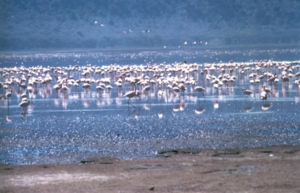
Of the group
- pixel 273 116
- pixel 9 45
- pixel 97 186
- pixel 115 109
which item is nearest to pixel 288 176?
pixel 97 186

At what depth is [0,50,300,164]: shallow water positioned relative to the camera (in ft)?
61.2

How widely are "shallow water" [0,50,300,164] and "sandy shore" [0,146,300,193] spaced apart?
1.03 meters

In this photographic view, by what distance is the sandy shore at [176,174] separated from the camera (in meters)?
13.7

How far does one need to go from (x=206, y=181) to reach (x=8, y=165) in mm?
5312

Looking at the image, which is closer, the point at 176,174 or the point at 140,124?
the point at 176,174

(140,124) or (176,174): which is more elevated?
(140,124)

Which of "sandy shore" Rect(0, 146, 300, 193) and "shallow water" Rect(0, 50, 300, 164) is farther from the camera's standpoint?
"shallow water" Rect(0, 50, 300, 164)

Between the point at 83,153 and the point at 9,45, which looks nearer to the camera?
the point at 83,153

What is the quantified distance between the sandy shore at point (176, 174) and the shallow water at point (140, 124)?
3.39 ft

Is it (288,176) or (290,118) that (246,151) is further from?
(290,118)

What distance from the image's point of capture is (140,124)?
76.2 ft

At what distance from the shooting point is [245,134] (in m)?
20.2

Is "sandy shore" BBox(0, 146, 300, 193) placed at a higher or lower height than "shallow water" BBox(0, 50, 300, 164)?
lower

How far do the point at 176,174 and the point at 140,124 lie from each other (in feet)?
28.0
